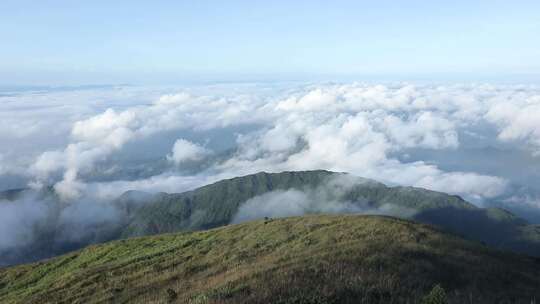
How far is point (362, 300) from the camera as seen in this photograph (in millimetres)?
13062

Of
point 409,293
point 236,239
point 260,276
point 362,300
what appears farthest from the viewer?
point 236,239

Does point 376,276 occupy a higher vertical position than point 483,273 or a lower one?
higher

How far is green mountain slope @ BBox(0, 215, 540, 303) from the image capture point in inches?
600

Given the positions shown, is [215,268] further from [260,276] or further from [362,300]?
[362,300]

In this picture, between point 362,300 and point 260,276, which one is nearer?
point 362,300

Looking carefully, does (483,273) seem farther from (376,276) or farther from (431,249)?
(376,276)

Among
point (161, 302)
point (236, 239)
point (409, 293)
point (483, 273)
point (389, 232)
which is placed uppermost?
point (409, 293)

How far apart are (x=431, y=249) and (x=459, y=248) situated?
384cm

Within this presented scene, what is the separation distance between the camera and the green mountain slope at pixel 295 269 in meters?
15.2

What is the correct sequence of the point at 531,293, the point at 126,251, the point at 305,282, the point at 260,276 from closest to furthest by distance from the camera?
the point at 305,282 → the point at 260,276 → the point at 531,293 → the point at 126,251

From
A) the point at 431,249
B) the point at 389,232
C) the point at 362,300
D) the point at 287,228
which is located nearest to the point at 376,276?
the point at 362,300

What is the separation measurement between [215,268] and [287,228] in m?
15.5

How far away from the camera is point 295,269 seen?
1908cm

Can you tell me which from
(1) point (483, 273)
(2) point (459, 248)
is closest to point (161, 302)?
(1) point (483, 273)
